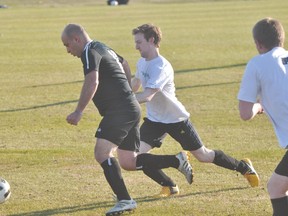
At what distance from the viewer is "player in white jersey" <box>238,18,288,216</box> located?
6523mm

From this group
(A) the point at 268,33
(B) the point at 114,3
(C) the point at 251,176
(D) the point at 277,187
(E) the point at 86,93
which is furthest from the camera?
(B) the point at 114,3

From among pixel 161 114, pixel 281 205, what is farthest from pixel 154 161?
pixel 281 205

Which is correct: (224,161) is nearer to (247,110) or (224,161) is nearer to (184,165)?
(184,165)

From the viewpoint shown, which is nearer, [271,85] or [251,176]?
[271,85]

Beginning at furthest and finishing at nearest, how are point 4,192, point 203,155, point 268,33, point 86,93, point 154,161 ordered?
point 203,155, point 154,161, point 4,192, point 86,93, point 268,33

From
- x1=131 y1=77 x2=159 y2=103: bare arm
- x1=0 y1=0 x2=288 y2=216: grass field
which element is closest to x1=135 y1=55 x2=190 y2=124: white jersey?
x1=131 y1=77 x2=159 y2=103: bare arm

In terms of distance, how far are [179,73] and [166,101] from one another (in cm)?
1281

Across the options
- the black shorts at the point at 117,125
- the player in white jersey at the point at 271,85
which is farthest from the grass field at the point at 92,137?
the player in white jersey at the point at 271,85

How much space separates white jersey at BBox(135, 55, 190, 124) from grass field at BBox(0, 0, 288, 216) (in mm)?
911

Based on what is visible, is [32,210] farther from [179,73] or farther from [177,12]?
[177,12]

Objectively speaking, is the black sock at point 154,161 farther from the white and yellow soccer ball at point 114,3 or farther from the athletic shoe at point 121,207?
the white and yellow soccer ball at point 114,3

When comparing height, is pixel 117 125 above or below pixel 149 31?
below

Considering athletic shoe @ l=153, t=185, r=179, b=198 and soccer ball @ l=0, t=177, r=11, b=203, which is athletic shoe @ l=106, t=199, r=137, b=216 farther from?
soccer ball @ l=0, t=177, r=11, b=203

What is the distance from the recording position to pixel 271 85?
6.55 meters
